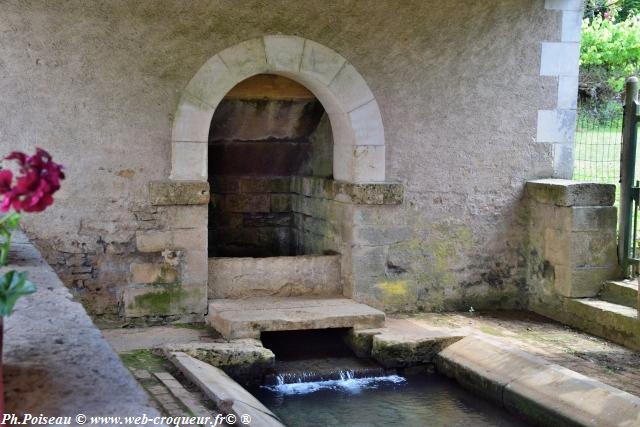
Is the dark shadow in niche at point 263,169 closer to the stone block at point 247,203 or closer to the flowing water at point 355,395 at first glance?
the stone block at point 247,203

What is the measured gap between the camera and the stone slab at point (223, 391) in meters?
4.20

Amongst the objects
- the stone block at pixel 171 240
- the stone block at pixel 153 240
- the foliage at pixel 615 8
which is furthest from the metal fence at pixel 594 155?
the stone block at pixel 153 240

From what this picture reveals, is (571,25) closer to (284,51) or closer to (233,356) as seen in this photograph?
(284,51)

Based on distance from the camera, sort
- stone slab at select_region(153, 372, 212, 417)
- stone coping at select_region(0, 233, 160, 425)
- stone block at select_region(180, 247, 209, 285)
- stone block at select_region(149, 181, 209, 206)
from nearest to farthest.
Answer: stone coping at select_region(0, 233, 160, 425) → stone slab at select_region(153, 372, 212, 417) → stone block at select_region(149, 181, 209, 206) → stone block at select_region(180, 247, 209, 285)

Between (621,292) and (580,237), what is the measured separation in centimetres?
53

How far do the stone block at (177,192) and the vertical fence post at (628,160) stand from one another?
10.9ft

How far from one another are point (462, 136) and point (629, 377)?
257cm

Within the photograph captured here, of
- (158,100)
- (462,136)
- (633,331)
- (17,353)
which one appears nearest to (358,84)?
(462,136)

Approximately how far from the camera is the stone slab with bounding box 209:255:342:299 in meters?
6.63

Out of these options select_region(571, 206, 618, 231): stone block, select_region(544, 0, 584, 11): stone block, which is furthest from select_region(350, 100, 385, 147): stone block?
select_region(544, 0, 584, 11): stone block

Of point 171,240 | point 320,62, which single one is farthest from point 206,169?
point 320,62

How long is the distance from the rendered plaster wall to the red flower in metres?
4.27

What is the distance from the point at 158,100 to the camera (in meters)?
6.13

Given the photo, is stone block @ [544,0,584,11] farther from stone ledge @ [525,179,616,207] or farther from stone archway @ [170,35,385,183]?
stone archway @ [170,35,385,183]
